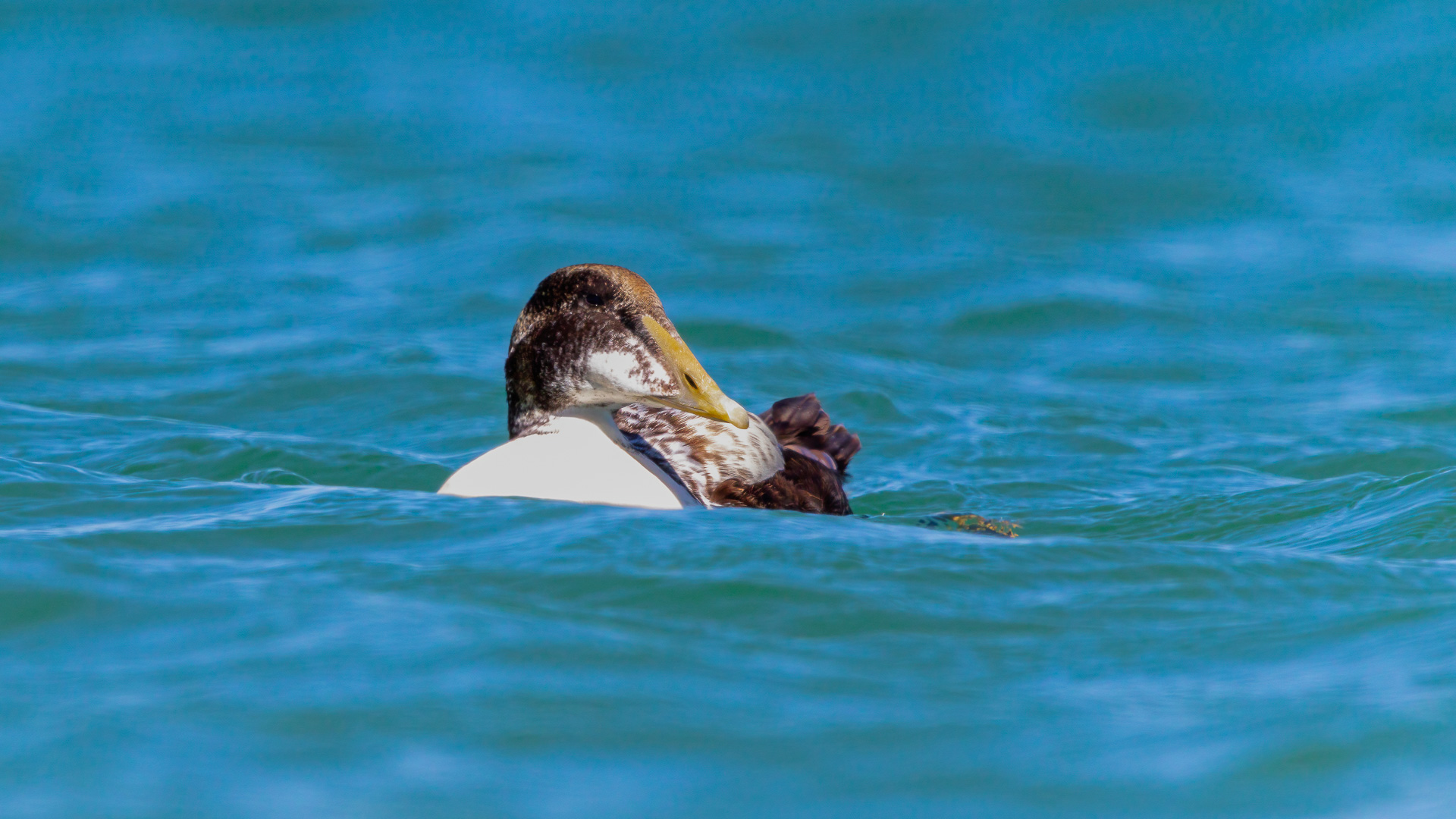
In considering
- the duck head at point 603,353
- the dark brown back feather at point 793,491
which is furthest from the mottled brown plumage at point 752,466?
the duck head at point 603,353

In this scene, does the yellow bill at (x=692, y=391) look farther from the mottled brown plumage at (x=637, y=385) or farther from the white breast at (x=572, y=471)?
the white breast at (x=572, y=471)

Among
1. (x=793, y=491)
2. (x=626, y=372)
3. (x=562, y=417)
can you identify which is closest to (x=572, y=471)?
(x=562, y=417)

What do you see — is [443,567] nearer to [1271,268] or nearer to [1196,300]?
[1196,300]

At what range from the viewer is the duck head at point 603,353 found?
4.90m

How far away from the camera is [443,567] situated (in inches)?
167

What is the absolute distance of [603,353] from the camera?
5.00 metres

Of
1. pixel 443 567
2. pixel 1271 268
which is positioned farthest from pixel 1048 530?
pixel 1271 268

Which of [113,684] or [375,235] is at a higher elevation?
[375,235]

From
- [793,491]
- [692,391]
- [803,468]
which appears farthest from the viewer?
[803,468]

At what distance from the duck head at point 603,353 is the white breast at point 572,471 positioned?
0.09m

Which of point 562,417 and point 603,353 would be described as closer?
point 603,353

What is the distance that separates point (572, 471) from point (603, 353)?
1.22 ft

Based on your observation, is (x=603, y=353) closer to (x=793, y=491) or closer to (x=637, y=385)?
(x=637, y=385)

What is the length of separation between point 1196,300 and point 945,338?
1.74 meters
